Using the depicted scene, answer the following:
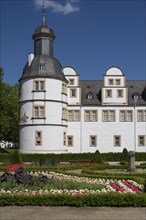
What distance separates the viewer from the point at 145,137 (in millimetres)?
42188

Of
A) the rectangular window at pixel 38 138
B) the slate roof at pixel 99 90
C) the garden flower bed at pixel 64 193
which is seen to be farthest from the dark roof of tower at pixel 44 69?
the garden flower bed at pixel 64 193

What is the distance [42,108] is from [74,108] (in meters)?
5.69

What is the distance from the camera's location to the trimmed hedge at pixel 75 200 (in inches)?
443

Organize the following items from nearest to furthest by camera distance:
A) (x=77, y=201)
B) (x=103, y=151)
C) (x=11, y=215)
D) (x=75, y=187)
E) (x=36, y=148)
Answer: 1. (x=11, y=215)
2. (x=77, y=201)
3. (x=75, y=187)
4. (x=36, y=148)
5. (x=103, y=151)

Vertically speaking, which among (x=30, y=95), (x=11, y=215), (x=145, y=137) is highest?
(x=30, y=95)

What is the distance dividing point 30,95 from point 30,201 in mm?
27204

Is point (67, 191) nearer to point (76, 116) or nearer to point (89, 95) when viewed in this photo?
point (76, 116)

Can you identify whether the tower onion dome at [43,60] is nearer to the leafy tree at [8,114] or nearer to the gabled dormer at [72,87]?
the gabled dormer at [72,87]

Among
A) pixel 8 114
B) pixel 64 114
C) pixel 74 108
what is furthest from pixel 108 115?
pixel 8 114

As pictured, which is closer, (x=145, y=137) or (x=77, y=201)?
(x=77, y=201)

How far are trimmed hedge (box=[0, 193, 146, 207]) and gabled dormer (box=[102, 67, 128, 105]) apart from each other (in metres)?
31.3

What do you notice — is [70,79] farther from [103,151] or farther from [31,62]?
[103,151]

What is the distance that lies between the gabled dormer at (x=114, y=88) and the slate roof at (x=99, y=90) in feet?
3.71

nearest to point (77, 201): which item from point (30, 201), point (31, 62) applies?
point (30, 201)
